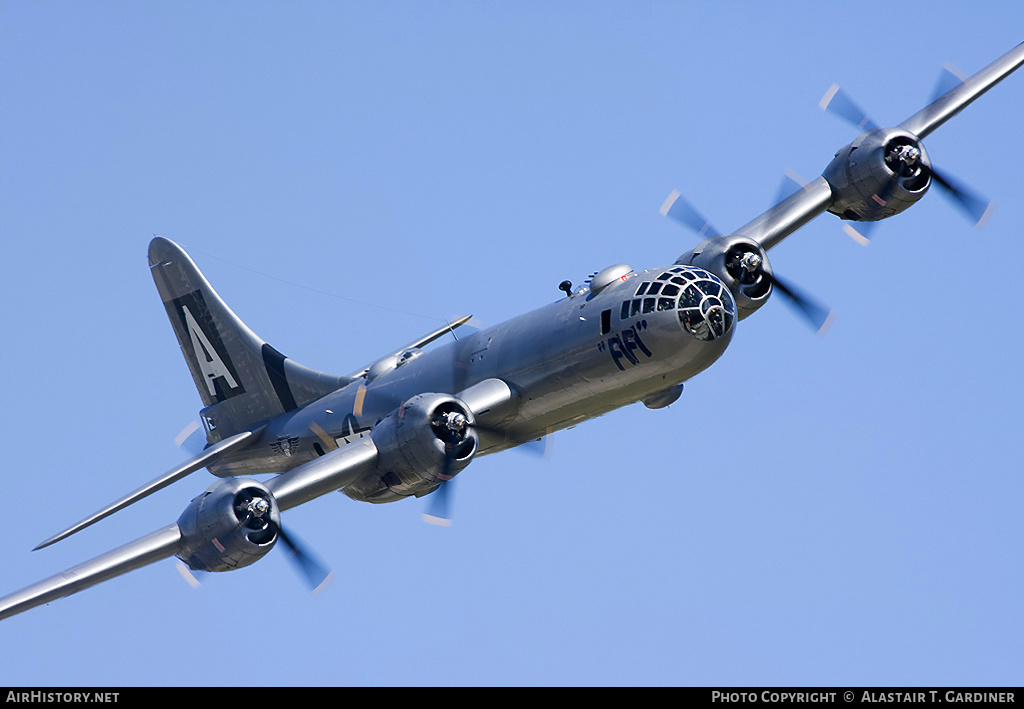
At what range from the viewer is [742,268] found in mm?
35781

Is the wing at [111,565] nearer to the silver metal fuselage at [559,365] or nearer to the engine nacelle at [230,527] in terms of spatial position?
the engine nacelle at [230,527]

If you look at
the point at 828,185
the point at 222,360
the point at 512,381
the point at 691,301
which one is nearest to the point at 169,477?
the point at 222,360

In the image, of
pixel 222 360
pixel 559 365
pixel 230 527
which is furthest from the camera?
pixel 222 360

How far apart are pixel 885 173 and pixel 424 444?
1537 centimetres

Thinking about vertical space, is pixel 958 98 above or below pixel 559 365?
above

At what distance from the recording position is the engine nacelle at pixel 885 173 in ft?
124

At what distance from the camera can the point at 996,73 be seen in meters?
39.0

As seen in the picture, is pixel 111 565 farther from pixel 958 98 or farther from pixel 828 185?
pixel 958 98

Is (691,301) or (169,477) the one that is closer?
(691,301)

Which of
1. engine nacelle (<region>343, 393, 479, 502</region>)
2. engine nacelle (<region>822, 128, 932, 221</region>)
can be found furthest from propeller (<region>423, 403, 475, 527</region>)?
engine nacelle (<region>822, 128, 932, 221</region>)

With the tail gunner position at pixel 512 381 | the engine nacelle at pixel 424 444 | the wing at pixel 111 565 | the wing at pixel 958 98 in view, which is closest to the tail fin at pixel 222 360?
the tail gunner position at pixel 512 381

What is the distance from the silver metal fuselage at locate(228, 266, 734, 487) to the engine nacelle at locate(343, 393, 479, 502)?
155cm
